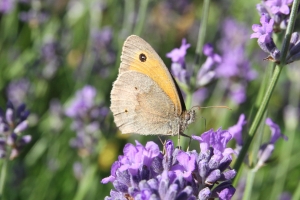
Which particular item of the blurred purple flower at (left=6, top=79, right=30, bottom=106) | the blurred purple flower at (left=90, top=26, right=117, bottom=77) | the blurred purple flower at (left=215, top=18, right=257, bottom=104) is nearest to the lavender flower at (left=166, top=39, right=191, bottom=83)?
the blurred purple flower at (left=215, top=18, right=257, bottom=104)

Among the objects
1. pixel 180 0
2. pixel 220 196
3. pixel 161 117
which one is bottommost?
pixel 220 196

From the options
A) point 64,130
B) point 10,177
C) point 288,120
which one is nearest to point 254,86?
point 288,120

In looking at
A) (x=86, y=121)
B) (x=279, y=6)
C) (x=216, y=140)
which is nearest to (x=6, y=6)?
(x=86, y=121)

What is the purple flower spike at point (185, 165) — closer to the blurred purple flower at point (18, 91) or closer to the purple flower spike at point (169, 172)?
the purple flower spike at point (169, 172)

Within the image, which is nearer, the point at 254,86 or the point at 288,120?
the point at 288,120

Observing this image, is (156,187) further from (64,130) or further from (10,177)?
(64,130)
